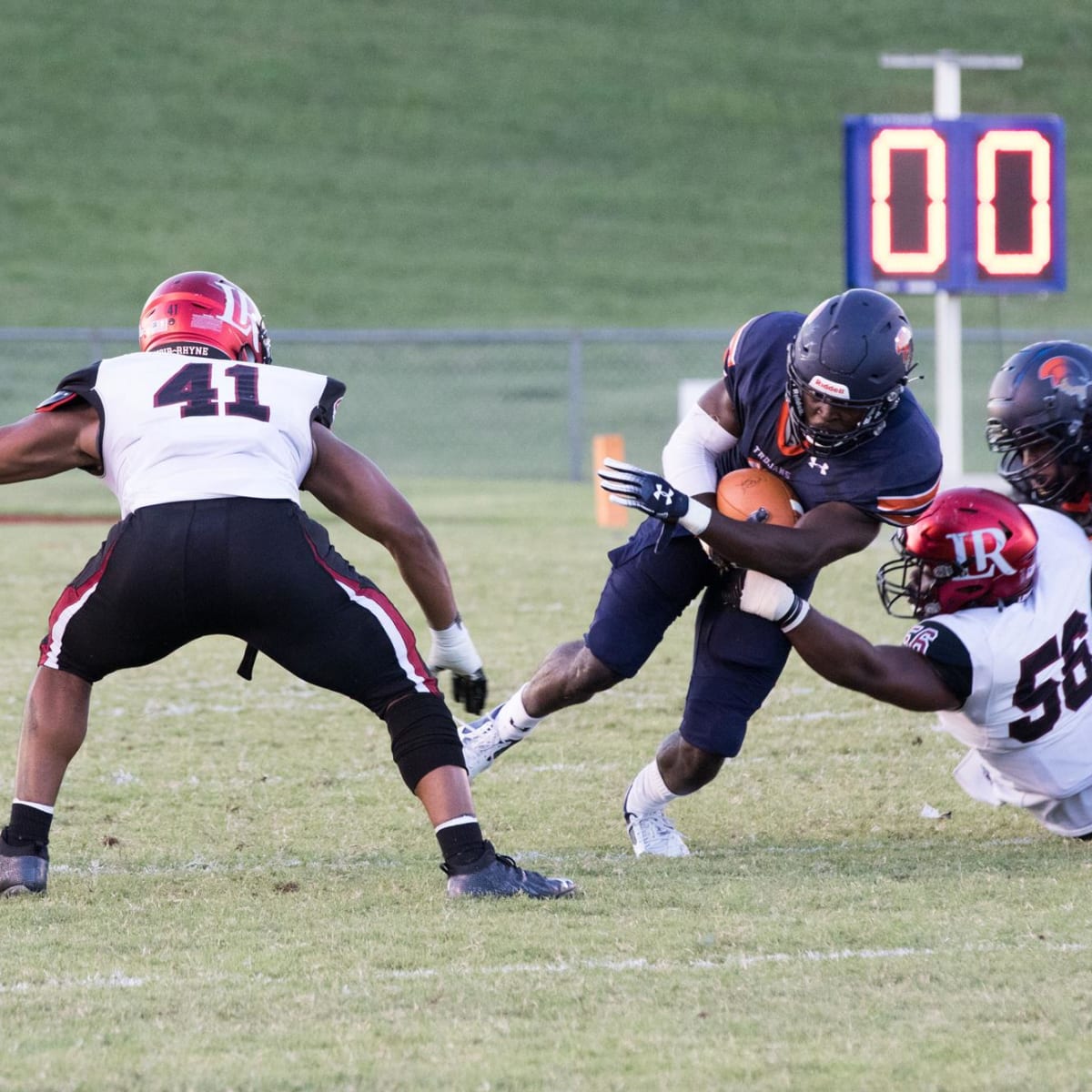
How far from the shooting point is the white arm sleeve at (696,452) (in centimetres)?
515

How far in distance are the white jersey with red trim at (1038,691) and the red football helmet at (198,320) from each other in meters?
1.90

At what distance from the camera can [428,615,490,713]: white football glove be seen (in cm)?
477

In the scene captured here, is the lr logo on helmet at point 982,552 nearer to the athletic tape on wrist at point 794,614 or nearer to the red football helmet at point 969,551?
the red football helmet at point 969,551

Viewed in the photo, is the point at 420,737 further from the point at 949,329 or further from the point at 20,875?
the point at 949,329

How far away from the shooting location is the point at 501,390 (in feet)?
97.8

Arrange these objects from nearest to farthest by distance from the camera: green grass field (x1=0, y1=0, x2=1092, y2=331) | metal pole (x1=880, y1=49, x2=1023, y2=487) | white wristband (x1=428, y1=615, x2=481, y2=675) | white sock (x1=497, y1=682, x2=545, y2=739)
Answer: white wristband (x1=428, y1=615, x2=481, y2=675) → white sock (x1=497, y1=682, x2=545, y2=739) → metal pole (x1=880, y1=49, x2=1023, y2=487) → green grass field (x1=0, y1=0, x2=1092, y2=331)

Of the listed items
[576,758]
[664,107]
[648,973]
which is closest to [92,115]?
[664,107]

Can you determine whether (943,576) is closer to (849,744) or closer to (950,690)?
(950,690)

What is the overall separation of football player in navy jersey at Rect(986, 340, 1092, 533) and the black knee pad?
6.18 feet

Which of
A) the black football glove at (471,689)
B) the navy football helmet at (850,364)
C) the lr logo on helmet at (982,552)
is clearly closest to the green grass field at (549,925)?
the black football glove at (471,689)

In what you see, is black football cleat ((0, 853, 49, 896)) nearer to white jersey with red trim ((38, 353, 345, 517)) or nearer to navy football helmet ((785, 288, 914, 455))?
white jersey with red trim ((38, 353, 345, 517))

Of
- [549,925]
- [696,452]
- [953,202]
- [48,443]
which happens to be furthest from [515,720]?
→ [953,202]

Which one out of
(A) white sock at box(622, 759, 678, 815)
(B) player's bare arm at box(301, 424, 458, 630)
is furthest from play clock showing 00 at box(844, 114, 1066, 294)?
(B) player's bare arm at box(301, 424, 458, 630)

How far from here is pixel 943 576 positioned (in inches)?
199
